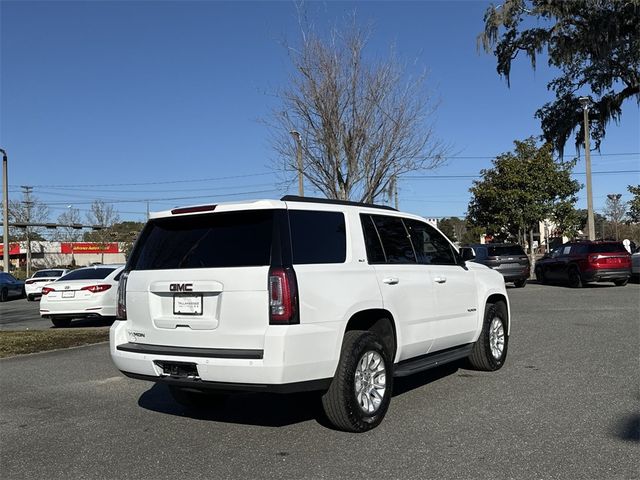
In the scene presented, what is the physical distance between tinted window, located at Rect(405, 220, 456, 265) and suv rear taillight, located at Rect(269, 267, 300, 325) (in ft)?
6.97

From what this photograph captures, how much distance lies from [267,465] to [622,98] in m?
31.6

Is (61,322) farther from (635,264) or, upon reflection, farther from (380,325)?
(635,264)

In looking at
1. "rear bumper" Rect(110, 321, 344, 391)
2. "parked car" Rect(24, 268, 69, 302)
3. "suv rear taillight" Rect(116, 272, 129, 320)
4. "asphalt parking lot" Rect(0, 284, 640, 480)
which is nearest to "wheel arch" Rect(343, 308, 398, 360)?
"rear bumper" Rect(110, 321, 344, 391)

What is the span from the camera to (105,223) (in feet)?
242

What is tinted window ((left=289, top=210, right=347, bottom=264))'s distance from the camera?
195 inches

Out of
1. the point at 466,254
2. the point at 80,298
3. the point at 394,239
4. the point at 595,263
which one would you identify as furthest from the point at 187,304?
the point at 595,263

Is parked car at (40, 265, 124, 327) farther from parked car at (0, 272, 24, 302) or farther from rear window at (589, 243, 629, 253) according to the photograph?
parked car at (0, 272, 24, 302)

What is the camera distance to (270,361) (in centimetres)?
461

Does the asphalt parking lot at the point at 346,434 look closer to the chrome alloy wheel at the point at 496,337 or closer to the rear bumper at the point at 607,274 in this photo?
the chrome alloy wheel at the point at 496,337

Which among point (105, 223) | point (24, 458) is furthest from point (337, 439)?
point (105, 223)

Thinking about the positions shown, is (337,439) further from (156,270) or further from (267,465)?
(156,270)

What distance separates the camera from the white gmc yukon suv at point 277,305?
471cm

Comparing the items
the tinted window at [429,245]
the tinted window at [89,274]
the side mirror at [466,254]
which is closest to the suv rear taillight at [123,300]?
the tinted window at [429,245]

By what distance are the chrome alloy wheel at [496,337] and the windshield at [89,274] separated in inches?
376
